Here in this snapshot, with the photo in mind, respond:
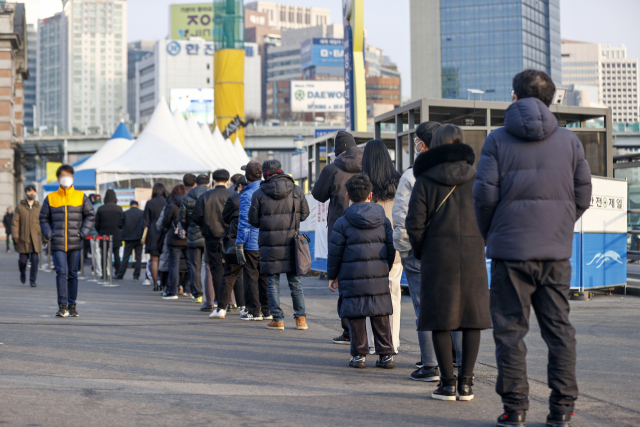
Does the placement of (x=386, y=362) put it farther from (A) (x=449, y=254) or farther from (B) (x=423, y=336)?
(A) (x=449, y=254)

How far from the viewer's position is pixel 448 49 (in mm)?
131375

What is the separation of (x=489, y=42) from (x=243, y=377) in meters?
129

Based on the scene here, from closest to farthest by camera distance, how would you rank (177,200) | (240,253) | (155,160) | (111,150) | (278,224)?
(278,224), (240,253), (177,200), (155,160), (111,150)

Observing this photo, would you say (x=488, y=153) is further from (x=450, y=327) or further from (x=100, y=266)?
(x=100, y=266)

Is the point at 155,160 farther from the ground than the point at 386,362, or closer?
farther from the ground

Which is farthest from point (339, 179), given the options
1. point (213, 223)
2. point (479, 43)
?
point (479, 43)

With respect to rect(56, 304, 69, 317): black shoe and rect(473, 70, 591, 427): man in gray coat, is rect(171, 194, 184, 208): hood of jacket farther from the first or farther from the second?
rect(473, 70, 591, 427): man in gray coat

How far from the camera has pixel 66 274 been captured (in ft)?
34.4

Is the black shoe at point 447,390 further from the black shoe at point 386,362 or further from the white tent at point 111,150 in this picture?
the white tent at point 111,150

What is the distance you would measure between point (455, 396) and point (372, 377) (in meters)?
1.01

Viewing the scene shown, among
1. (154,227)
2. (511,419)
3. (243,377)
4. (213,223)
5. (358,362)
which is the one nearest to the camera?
(511,419)

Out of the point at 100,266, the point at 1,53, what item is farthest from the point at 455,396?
the point at 1,53

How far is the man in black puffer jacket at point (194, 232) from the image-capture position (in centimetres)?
1204

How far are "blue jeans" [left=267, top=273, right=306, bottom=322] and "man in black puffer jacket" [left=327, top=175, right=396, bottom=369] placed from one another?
2.40 metres
